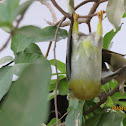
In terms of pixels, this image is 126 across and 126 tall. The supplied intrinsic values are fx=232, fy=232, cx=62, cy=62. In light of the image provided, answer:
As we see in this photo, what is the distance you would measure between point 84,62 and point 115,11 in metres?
0.11

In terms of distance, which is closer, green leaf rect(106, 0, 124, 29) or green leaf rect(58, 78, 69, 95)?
green leaf rect(106, 0, 124, 29)

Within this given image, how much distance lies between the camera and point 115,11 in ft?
1.31

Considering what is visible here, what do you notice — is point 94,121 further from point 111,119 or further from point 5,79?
point 5,79

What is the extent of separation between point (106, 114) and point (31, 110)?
49cm

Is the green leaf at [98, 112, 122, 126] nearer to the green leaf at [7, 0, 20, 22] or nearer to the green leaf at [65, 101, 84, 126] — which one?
the green leaf at [65, 101, 84, 126]

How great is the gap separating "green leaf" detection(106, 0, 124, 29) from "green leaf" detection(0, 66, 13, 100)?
0.21 m

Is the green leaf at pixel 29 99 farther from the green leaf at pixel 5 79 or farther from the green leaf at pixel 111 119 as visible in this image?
the green leaf at pixel 111 119

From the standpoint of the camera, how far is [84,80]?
14.3 inches

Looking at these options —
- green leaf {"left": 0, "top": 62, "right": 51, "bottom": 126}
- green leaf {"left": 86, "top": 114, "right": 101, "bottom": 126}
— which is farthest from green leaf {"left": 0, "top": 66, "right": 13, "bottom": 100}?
green leaf {"left": 0, "top": 62, "right": 51, "bottom": 126}

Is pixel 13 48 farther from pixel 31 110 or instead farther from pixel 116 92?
pixel 31 110

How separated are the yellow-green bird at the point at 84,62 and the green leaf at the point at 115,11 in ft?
0.11

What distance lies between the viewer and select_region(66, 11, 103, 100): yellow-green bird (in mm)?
364

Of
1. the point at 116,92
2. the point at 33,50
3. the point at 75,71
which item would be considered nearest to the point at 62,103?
the point at 116,92

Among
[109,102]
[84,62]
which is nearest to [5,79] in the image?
[84,62]
